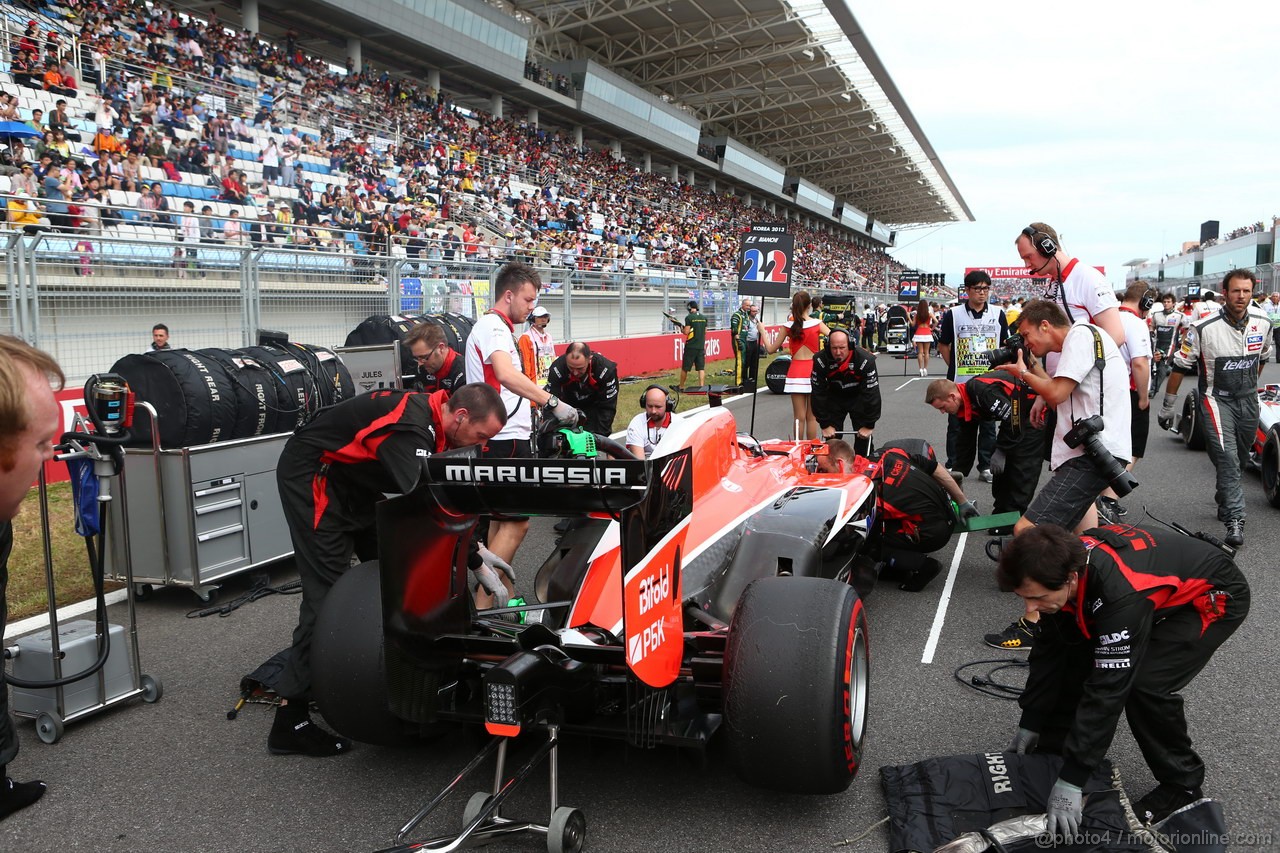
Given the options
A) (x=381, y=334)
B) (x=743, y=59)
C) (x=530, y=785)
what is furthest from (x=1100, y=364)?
(x=743, y=59)

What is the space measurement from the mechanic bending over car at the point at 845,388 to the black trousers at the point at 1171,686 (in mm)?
5172

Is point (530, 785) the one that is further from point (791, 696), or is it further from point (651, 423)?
point (651, 423)

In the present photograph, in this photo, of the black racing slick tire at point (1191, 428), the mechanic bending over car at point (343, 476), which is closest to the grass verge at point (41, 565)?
the mechanic bending over car at point (343, 476)

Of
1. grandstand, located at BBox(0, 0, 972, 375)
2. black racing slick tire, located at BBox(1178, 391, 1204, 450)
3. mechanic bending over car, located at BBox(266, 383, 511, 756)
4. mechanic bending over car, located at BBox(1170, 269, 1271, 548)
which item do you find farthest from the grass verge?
black racing slick tire, located at BBox(1178, 391, 1204, 450)

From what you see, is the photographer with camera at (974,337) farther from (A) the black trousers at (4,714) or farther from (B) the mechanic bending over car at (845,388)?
(A) the black trousers at (4,714)

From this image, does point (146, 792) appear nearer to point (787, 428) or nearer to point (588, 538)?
point (588, 538)

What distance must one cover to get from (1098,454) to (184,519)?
502 cm

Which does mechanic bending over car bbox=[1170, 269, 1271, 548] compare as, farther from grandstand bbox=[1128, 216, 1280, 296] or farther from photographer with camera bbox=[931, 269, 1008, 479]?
grandstand bbox=[1128, 216, 1280, 296]

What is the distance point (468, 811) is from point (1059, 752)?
207cm

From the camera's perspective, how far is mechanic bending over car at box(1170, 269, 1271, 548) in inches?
253

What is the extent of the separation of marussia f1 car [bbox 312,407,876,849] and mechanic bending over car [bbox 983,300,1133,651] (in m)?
1.69

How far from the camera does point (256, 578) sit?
580 centimetres

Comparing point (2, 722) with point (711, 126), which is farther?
point (711, 126)

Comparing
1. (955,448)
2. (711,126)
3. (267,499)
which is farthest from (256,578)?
(711,126)
